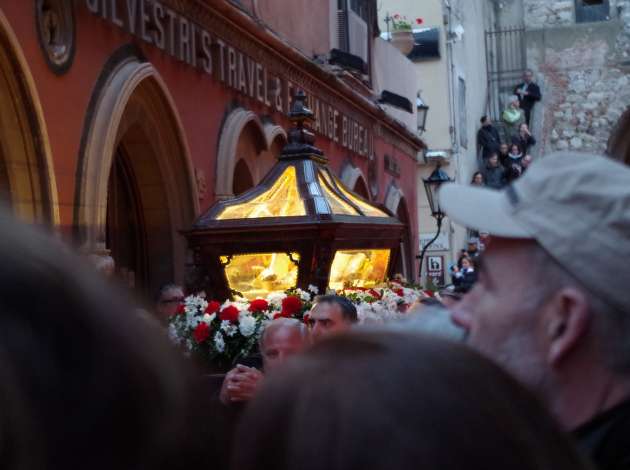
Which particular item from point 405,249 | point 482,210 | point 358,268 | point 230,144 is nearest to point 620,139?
point 405,249

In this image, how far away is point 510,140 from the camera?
93.6 ft

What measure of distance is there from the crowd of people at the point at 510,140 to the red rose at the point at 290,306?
61.3ft

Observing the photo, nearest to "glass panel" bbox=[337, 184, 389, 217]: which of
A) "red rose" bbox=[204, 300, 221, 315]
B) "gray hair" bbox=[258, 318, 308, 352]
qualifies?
"red rose" bbox=[204, 300, 221, 315]

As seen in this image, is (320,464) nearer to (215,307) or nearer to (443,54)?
(215,307)

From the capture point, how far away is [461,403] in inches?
49.1

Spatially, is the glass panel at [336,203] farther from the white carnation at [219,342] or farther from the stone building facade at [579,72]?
the stone building facade at [579,72]

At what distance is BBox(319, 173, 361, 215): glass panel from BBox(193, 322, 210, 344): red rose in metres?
1.65

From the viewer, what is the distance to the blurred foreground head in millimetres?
1200

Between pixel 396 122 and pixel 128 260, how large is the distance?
10479 millimetres

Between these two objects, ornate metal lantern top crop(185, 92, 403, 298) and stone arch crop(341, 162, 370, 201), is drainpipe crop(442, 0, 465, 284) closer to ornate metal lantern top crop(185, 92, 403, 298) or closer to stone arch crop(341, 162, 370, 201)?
stone arch crop(341, 162, 370, 201)

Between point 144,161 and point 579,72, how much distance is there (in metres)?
20.4

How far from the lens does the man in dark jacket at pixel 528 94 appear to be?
1161 inches

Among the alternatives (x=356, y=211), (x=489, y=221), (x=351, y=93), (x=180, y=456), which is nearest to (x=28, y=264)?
(x=180, y=456)

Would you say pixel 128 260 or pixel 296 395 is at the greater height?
pixel 296 395
